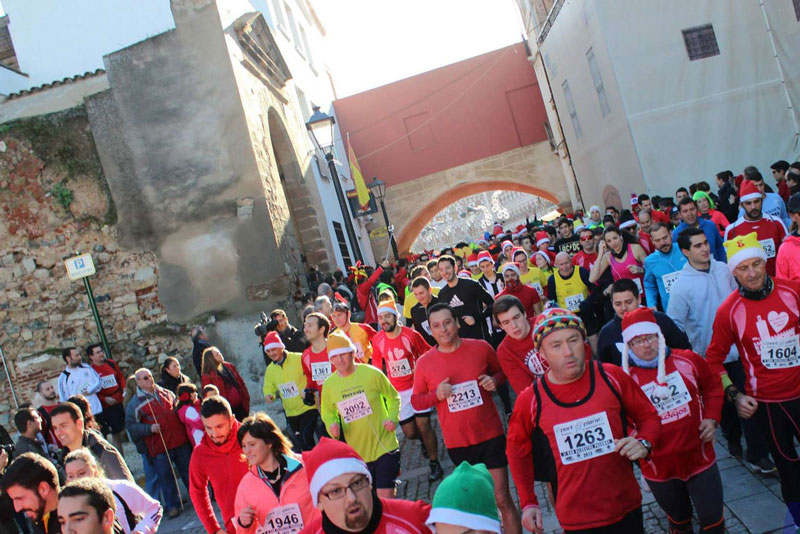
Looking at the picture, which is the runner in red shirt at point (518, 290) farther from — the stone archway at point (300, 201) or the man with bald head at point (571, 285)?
the stone archway at point (300, 201)

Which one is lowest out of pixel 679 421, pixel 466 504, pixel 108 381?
pixel 679 421

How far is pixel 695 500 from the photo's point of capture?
3.83 metres

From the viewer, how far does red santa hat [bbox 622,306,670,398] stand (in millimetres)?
3883

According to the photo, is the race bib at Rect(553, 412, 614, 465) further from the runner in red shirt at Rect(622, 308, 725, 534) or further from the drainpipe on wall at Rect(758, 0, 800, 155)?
the drainpipe on wall at Rect(758, 0, 800, 155)

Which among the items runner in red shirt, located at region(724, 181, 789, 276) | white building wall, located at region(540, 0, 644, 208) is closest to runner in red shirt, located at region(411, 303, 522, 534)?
runner in red shirt, located at region(724, 181, 789, 276)

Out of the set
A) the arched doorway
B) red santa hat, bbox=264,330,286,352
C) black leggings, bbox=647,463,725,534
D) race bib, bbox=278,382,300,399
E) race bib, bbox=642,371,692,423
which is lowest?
black leggings, bbox=647,463,725,534

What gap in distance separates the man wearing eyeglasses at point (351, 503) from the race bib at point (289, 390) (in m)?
4.53

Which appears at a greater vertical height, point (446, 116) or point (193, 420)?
point (446, 116)

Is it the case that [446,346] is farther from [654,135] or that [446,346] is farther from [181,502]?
[654,135]

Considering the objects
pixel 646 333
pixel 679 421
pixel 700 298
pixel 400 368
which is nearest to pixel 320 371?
pixel 400 368

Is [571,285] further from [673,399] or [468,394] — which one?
[673,399]

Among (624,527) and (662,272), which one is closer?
(624,527)

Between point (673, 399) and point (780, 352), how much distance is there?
707 millimetres

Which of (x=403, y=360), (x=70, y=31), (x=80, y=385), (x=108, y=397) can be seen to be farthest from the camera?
(x=70, y=31)
